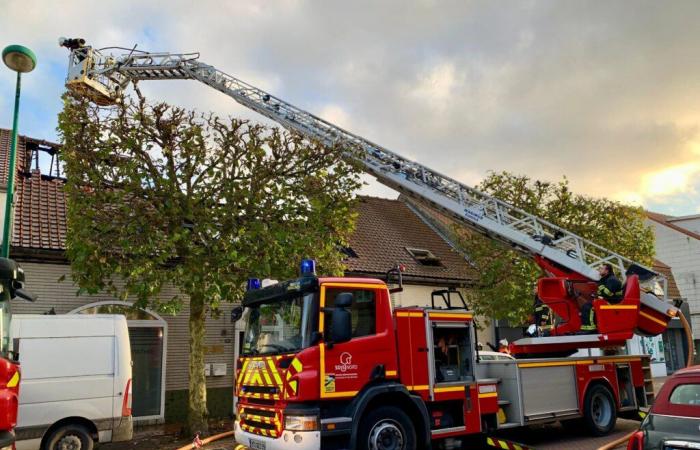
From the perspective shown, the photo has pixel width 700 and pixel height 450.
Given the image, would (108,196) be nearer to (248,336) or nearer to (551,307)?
(248,336)

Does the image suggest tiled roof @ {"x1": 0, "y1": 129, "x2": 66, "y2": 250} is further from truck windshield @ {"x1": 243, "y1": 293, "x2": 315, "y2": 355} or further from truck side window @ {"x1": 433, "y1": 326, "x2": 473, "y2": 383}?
truck side window @ {"x1": 433, "y1": 326, "x2": 473, "y2": 383}

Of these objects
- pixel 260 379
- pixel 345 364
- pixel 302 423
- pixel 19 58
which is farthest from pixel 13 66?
pixel 302 423

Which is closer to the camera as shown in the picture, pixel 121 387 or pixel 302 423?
pixel 302 423

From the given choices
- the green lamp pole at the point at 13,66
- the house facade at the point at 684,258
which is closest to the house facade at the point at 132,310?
the green lamp pole at the point at 13,66

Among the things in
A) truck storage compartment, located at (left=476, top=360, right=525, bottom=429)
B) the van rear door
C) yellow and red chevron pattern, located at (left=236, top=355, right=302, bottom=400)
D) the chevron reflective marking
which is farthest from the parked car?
the van rear door

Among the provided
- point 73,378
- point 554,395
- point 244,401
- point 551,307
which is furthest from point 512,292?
point 73,378

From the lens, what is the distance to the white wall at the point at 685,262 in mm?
29828

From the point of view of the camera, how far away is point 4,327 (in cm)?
646

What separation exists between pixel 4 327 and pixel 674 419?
7.26 meters

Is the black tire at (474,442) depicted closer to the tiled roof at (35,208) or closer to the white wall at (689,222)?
the tiled roof at (35,208)

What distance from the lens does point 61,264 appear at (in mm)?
13109

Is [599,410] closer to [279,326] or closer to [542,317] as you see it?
[542,317]

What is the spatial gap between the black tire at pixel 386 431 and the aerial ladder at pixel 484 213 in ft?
13.4

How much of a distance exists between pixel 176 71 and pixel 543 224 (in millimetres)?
10614
